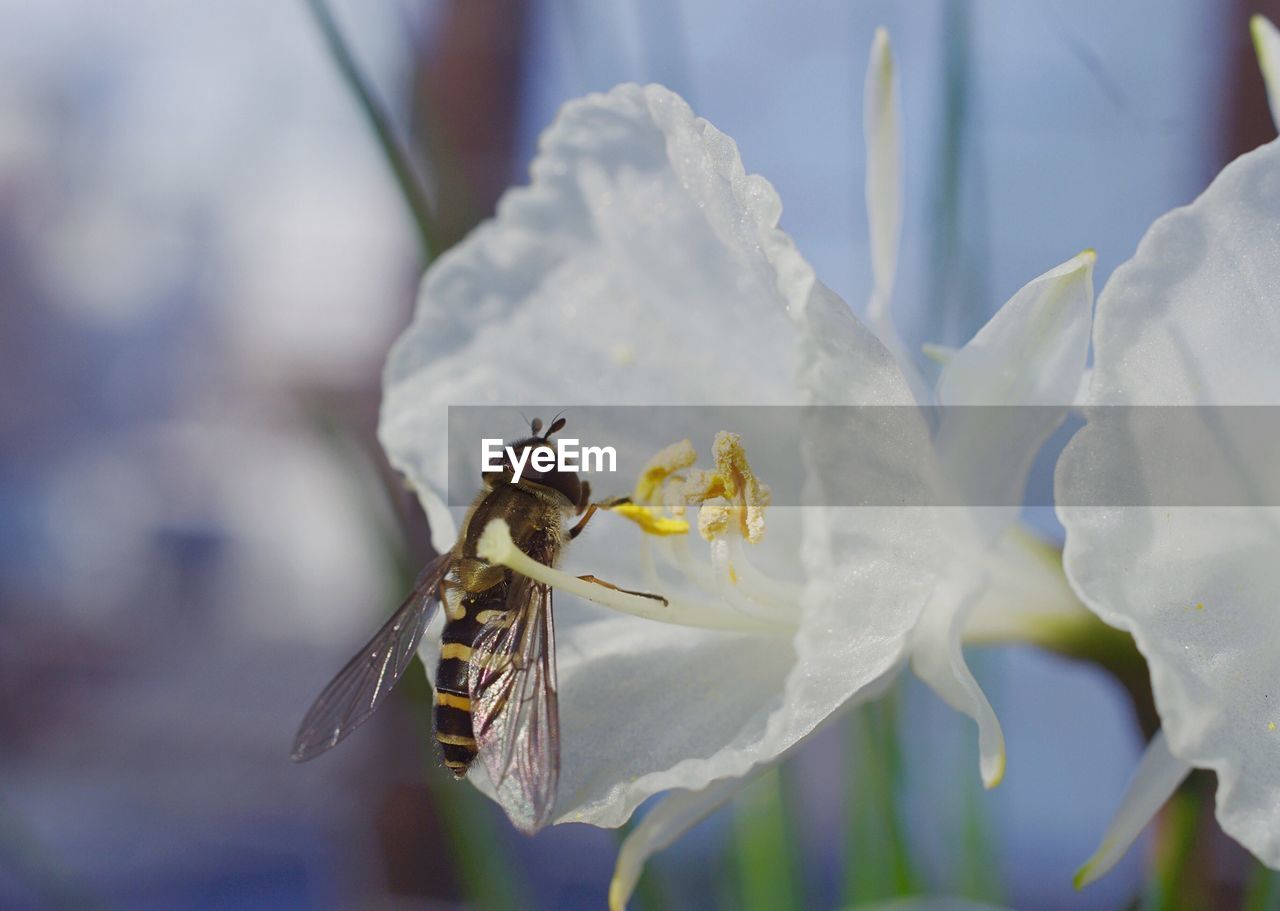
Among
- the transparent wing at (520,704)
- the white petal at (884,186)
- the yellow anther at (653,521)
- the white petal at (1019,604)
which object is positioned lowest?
the white petal at (1019,604)

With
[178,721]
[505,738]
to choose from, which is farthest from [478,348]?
[178,721]

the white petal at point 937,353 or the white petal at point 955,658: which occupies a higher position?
the white petal at point 937,353

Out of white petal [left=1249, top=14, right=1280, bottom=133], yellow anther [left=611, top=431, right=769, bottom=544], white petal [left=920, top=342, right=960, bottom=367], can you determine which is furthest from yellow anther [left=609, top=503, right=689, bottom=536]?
white petal [left=1249, top=14, right=1280, bottom=133]

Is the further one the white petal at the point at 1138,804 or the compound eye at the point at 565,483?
the compound eye at the point at 565,483

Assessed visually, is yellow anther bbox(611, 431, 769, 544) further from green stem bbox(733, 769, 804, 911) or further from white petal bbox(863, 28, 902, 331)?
green stem bbox(733, 769, 804, 911)

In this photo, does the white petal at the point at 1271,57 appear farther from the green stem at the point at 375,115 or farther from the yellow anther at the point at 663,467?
the green stem at the point at 375,115

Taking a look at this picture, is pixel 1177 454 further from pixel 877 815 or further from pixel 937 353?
pixel 877 815

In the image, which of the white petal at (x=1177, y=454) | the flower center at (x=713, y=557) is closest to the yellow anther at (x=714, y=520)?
the flower center at (x=713, y=557)
